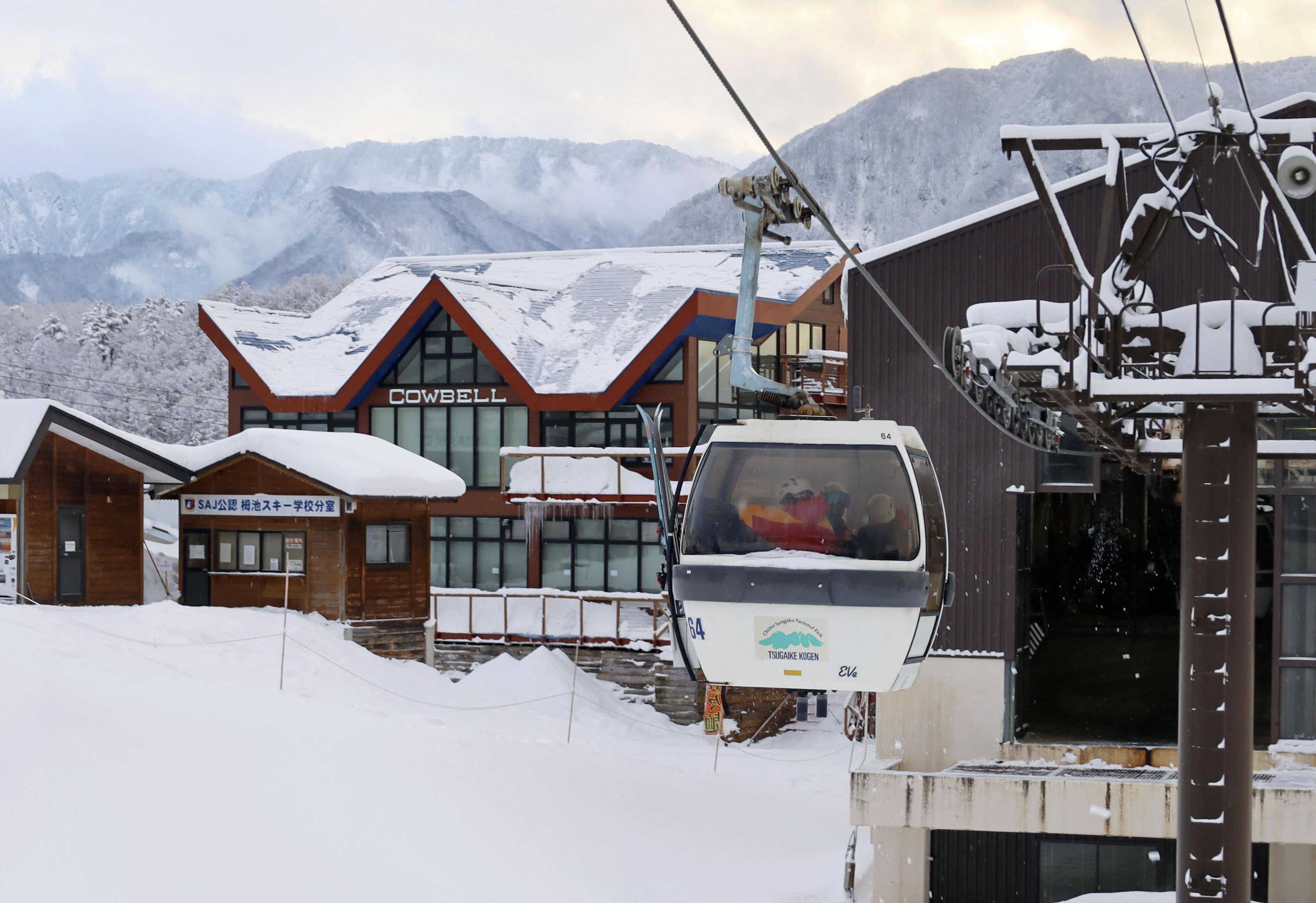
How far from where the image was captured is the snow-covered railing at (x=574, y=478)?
31.4 meters

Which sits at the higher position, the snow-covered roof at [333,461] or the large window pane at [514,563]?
the snow-covered roof at [333,461]

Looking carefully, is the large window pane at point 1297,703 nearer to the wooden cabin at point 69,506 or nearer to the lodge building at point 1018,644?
the lodge building at point 1018,644

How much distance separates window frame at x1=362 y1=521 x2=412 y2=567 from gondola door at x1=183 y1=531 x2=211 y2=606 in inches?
126

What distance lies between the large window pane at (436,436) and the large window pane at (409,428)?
0.22m

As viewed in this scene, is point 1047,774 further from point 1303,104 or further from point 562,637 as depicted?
point 562,637

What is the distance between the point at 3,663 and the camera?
1609 cm

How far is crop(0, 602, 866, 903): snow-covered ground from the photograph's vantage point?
1309 cm

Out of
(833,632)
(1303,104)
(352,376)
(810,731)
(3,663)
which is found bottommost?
(810,731)

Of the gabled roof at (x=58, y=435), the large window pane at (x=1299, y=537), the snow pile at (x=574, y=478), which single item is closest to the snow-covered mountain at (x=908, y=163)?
the snow pile at (x=574, y=478)

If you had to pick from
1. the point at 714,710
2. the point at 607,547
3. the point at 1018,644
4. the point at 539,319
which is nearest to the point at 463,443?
the point at 539,319

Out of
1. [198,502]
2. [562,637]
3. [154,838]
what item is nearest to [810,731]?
[562,637]

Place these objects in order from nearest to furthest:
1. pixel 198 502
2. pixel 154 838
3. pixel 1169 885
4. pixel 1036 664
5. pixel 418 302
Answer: pixel 154 838
pixel 1169 885
pixel 1036 664
pixel 198 502
pixel 418 302

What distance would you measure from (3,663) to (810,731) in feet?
58.0

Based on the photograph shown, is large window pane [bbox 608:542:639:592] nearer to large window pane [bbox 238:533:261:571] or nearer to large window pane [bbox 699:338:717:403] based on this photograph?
large window pane [bbox 699:338:717:403]
